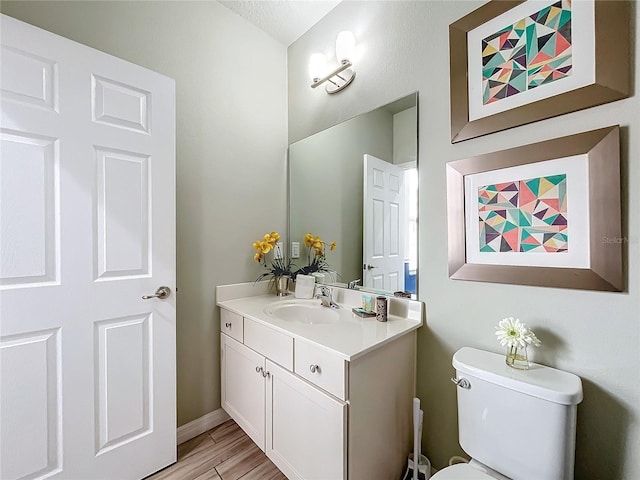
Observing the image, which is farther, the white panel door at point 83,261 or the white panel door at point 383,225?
the white panel door at point 383,225

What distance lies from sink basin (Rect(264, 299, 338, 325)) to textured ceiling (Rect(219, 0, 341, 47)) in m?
1.86

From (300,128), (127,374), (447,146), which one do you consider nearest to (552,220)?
(447,146)

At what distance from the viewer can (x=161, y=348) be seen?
1.38m

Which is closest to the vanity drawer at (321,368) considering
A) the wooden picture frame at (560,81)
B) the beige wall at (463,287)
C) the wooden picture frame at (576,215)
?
the beige wall at (463,287)

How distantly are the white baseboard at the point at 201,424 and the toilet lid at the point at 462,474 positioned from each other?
1.36 meters

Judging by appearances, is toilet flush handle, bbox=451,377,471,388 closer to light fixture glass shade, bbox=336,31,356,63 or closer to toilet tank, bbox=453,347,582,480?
toilet tank, bbox=453,347,582,480

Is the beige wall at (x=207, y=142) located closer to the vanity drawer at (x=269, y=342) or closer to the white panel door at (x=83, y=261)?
the white panel door at (x=83, y=261)

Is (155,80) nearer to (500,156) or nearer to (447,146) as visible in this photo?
(447,146)

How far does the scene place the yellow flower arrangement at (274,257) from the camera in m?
1.84

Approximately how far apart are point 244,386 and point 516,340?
4.29 ft

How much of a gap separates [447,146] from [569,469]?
122 cm

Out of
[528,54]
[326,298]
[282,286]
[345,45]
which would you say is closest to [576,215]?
[528,54]

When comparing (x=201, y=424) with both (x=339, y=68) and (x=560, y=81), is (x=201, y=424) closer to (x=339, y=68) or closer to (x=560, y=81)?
(x=339, y=68)

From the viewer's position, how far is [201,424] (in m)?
1.68
